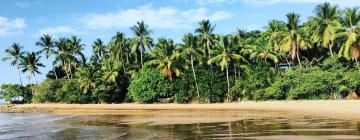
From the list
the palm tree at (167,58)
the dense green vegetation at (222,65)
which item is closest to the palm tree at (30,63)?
the dense green vegetation at (222,65)

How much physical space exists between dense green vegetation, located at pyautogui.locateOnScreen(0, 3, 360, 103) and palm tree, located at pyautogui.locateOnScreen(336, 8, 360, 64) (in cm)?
9

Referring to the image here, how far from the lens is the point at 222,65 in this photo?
161 feet

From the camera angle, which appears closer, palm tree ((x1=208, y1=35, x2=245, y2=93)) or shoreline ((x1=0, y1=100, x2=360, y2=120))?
shoreline ((x1=0, y1=100, x2=360, y2=120))

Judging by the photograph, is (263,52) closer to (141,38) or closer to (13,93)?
(141,38)

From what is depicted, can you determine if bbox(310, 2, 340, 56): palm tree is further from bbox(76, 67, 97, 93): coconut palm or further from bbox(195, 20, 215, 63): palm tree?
bbox(76, 67, 97, 93): coconut palm

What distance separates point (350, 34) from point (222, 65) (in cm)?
1436

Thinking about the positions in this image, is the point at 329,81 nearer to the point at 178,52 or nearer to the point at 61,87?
the point at 178,52

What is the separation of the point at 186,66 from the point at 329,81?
18.0 metres

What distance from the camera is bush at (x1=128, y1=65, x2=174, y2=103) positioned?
54688mm

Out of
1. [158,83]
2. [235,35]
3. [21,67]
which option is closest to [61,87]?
[21,67]

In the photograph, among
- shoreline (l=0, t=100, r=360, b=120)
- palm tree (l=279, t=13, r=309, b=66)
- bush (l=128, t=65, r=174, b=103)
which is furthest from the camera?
bush (l=128, t=65, r=174, b=103)

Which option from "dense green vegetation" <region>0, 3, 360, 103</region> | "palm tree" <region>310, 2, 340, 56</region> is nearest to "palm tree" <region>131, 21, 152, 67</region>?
"dense green vegetation" <region>0, 3, 360, 103</region>

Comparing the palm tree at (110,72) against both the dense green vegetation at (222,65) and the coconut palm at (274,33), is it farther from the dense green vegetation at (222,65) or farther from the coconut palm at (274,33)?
the coconut palm at (274,33)

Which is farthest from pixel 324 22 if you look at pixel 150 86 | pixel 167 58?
pixel 150 86
